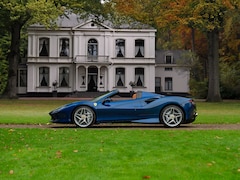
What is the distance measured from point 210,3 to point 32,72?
2971 cm

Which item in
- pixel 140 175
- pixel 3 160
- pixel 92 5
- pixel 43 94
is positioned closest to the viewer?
pixel 140 175

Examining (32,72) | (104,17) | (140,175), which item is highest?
(104,17)

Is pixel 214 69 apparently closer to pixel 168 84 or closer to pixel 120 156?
pixel 168 84

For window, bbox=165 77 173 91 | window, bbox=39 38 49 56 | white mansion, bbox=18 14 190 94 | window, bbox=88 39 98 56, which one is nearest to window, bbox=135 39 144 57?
white mansion, bbox=18 14 190 94

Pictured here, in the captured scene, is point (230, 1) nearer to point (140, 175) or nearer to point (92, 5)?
point (92, 5)

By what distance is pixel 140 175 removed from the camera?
5785 mm

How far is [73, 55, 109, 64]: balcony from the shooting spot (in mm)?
52312

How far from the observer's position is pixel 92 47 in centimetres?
5356

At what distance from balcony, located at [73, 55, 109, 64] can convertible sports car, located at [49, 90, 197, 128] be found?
39547 mm

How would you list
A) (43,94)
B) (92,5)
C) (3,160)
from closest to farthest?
(3,160) → (92,5) → (43,94)

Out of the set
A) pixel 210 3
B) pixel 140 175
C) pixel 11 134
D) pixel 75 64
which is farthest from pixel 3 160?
pixel 75 64

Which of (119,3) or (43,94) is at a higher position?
(119,3)

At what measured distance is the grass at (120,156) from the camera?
589cm

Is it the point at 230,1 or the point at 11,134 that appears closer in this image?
the point at 11,134
